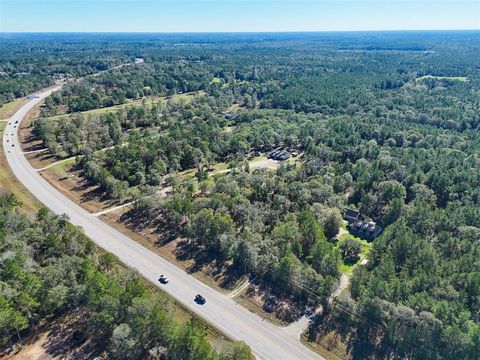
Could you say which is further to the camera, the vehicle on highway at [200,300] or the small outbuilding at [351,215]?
the small outbuilding at [351,215]

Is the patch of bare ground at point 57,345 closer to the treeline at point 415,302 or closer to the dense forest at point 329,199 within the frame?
the dense forest at point 329,199

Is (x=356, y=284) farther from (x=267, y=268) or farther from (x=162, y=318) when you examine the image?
(x=162, y=318)

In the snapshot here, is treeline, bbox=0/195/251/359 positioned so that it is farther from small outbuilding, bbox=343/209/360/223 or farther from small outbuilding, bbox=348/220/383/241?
small outbuilding, bbox=343/209/360/223

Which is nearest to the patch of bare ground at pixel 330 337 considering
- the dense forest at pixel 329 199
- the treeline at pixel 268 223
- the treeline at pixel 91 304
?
the dense forest at pixel 329 199

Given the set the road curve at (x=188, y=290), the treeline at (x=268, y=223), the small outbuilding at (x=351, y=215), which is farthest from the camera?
the small outbuilding at (x=351, y=215)

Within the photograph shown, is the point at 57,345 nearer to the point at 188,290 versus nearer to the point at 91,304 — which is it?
the point at 91,304

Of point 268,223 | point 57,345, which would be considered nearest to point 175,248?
point 268,223
